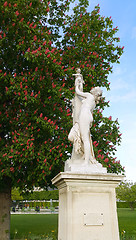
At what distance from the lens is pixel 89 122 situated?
592 cm

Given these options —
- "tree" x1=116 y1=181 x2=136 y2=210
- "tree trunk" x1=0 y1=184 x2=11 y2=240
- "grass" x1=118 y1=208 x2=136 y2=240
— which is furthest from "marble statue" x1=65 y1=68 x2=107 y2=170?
"tree" x1=116 y1=181 x2=136 y2=210

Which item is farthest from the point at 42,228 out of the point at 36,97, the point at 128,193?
the point at 128,193

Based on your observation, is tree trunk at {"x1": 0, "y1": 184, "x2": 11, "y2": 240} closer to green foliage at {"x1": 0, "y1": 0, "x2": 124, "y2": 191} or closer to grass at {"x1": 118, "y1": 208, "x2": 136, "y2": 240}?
green foliage at {"x1": 0, "y1": 0, "x2": 124, "y2": 191}

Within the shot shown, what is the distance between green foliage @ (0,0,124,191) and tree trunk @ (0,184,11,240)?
78cm

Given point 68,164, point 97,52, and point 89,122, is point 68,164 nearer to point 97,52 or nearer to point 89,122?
point 89,122

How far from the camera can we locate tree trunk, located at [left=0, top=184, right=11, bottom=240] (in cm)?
1001

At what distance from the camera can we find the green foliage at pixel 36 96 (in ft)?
28.9

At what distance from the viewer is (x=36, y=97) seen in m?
8.98

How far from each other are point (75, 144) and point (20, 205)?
5433 cm

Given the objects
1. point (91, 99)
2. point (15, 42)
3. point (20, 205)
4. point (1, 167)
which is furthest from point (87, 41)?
point (20, 205)

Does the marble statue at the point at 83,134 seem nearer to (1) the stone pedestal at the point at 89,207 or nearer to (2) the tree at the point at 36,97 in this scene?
(1) the stone pedestal at the point at 89,207

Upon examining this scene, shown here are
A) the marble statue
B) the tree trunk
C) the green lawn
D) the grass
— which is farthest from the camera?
the green lawn

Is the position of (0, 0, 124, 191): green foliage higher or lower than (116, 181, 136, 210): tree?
higher

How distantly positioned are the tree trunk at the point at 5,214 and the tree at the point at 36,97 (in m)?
0.24
